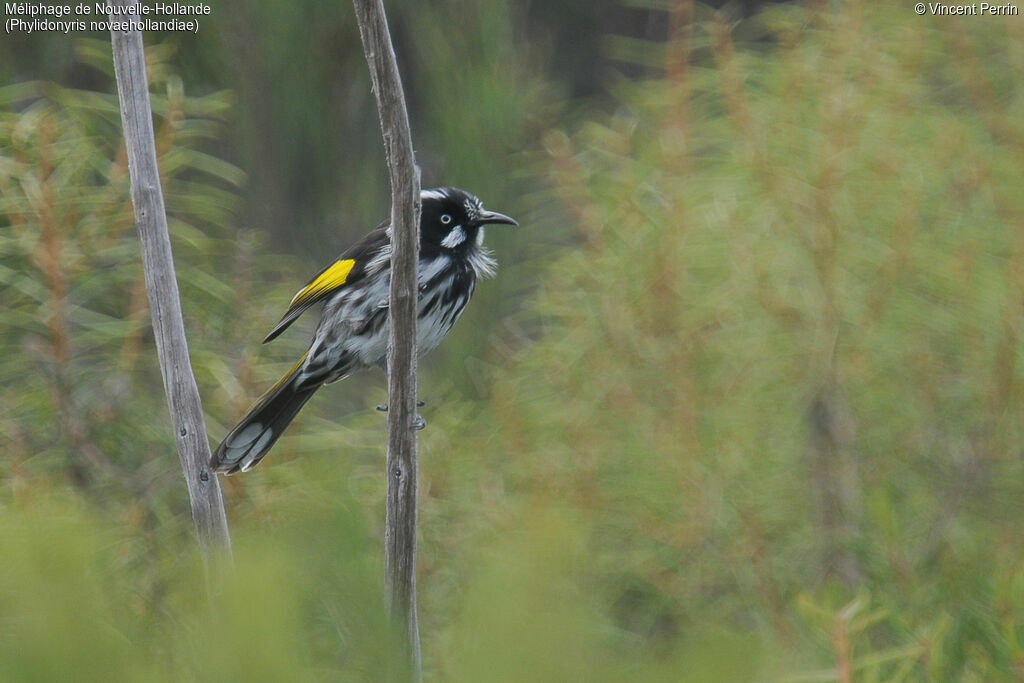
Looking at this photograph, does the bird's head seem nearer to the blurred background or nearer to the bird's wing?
the bird's wing

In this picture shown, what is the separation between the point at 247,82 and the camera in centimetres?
282

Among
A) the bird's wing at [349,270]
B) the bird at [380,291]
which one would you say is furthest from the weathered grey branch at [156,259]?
the bird's wing at [349,270]

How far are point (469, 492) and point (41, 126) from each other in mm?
948

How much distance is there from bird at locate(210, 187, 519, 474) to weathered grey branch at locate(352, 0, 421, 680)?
0.81 metres

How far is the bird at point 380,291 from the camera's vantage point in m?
1.88

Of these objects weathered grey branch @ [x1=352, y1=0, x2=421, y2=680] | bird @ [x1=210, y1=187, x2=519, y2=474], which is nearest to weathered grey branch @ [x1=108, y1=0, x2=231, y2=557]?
weathered grey branch @ [x1=352, y1=0, x2=421, y2=680]

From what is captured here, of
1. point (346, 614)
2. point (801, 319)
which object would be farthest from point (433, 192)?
point (346, 614)

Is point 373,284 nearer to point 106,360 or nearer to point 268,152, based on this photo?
point 106,360

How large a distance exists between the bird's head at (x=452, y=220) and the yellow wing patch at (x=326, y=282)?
14 centimetres

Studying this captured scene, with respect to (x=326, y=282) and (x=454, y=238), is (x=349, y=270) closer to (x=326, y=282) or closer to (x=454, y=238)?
(x=326, y=282)

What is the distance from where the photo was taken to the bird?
188 centimetres

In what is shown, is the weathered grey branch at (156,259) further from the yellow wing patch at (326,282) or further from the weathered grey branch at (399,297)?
the yellow wing patch at (326,282)

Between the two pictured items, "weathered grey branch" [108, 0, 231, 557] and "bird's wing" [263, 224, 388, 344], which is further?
"bird's wing" [263, 224, 388, 344]

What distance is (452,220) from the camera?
195 centimetres
